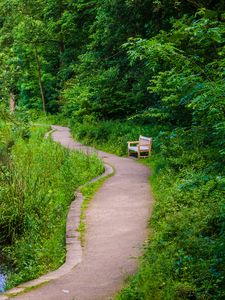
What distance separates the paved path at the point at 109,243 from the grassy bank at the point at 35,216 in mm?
652

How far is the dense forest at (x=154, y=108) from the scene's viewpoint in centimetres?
572

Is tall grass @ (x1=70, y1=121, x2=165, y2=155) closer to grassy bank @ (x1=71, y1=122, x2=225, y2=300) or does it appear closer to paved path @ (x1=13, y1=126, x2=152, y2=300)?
paved path @ (x1=13, y1=126, x2=152, y2=300)

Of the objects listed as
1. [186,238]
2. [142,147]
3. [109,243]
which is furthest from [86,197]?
[142,147]

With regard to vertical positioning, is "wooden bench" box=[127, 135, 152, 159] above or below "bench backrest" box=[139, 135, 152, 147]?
below

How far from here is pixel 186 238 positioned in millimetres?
6785

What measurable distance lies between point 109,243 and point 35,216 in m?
2.34

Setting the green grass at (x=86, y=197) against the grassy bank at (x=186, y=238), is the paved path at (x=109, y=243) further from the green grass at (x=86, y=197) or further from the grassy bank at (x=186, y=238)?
the grassy bank at (x=186, y=238)

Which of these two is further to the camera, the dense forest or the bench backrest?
the bench backrest

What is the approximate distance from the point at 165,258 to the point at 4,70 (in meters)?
8.60

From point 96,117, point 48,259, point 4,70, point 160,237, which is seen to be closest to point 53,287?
point 48,259

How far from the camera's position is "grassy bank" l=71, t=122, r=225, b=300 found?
17.7 feet

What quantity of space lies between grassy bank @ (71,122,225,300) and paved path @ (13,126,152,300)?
0.34 meters

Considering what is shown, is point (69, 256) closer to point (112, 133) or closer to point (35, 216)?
point (35, 216)

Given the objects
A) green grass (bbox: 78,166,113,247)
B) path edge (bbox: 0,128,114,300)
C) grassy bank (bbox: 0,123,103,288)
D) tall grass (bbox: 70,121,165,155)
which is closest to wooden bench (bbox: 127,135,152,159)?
tall grass (bbox: 70,121,165,155)
